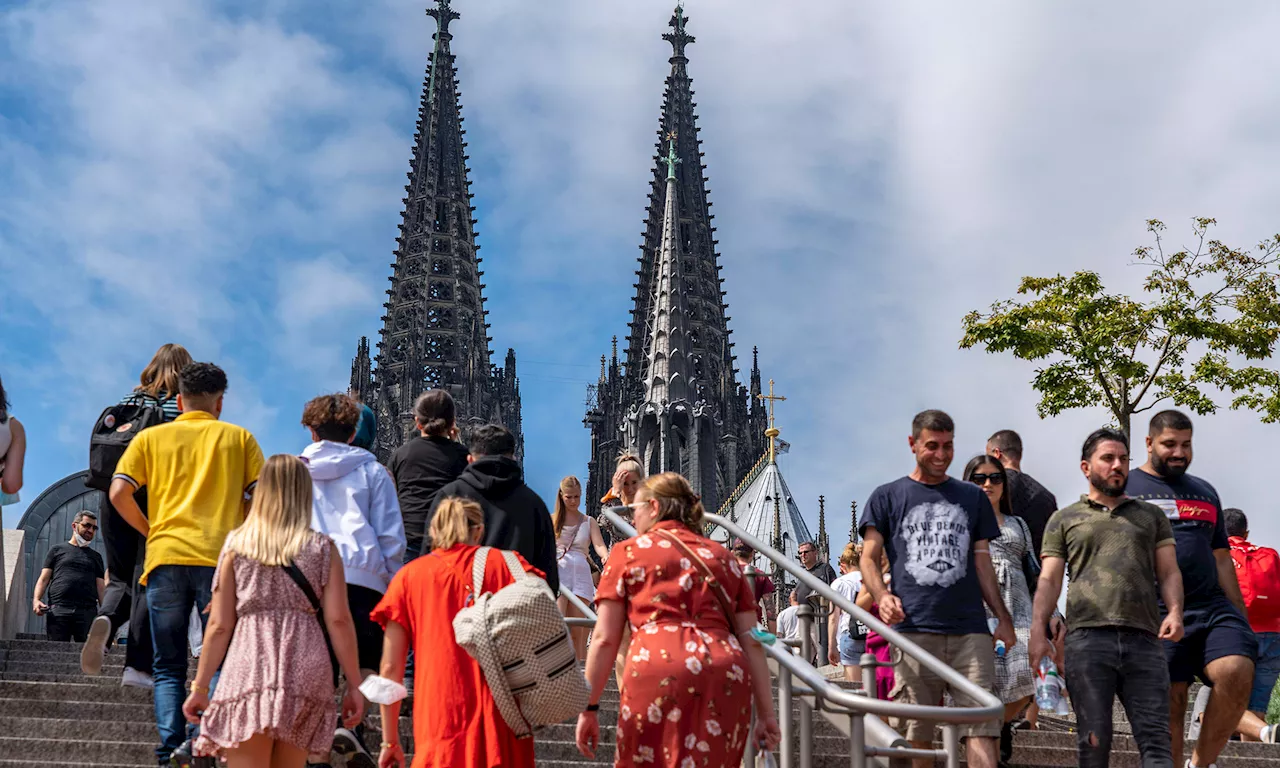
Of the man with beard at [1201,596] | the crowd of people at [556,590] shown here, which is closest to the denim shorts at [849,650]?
the crowd of people at [556,590]

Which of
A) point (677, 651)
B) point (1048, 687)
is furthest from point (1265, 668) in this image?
point (677, 651)

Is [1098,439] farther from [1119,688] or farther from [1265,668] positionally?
[1265,668]

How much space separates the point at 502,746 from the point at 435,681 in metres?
0.36

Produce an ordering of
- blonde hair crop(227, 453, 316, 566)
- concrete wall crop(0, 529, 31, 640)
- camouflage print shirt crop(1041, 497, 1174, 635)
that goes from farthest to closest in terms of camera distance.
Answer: concrete wall crop(0, 529, 31, 640)
camouflage print shirt crop(1041, 497, 1174, 635)
blonde hair crop(227, 453, 316, 566)

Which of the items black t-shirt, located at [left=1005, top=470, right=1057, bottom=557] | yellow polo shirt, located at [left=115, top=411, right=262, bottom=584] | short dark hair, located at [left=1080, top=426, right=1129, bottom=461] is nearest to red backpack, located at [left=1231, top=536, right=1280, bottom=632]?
black t-shirt, located at [left=1005, top=470, right=1057, bottom=557]

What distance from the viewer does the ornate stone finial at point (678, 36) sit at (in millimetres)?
99125

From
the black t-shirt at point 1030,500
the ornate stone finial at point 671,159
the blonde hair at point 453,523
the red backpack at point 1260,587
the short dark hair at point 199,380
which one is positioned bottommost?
the blonde hair at point 453,523

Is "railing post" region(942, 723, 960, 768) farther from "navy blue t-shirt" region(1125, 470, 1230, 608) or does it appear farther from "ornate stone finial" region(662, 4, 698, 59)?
"ornate stone finial" region(662, 4, 698, 59)

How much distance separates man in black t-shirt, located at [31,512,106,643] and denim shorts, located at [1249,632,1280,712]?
895 centimetres

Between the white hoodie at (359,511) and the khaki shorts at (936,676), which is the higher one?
the white hoodie at (359,511)

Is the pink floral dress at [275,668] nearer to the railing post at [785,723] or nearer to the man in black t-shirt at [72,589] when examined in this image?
the railing post at [785,723]

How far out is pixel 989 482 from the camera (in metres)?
8.82

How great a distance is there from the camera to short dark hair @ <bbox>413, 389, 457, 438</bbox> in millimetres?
8945

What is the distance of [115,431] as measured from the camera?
8289 millimetres
